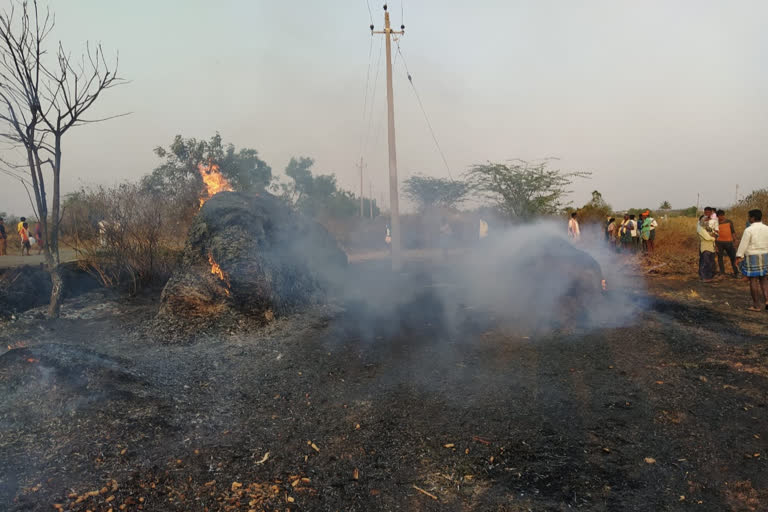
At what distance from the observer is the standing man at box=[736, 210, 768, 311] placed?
701 cm

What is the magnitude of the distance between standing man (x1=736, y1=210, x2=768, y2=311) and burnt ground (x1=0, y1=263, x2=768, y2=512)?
1210mm

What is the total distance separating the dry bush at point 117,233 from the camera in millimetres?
8992

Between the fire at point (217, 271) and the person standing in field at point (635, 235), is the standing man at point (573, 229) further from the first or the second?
the fire at point (217, 271)

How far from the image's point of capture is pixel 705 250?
1038 centimetres

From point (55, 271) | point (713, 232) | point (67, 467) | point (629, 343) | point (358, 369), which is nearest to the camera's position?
point (67, 467)

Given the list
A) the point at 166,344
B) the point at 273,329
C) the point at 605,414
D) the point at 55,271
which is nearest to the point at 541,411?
the point at 605,414

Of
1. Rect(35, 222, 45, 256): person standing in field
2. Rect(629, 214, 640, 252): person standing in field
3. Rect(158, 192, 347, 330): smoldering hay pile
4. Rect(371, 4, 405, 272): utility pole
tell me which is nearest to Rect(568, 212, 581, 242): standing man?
Rect(629, 214, 640, 252): person standing in field

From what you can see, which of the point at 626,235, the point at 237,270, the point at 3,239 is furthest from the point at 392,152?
the point at 3,239

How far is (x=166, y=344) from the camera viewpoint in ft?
21.0

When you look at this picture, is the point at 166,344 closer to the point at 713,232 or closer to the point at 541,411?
the point at 541,411

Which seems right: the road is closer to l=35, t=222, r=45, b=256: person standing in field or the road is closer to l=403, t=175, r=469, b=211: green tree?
l=35, t=222, r=45, b=256: person standing in field

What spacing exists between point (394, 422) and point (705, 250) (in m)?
10.4

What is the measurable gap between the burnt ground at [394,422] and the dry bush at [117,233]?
288cm

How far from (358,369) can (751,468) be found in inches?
149
